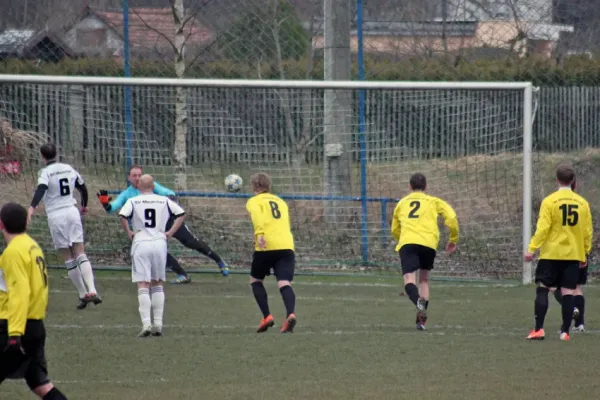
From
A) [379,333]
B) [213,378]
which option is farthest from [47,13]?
[213,378]

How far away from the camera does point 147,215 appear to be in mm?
10867

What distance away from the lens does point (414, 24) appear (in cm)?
1750

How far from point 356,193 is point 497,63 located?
3943 millimetres

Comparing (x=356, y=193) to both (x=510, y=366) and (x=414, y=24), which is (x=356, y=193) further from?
(x=510, y=366)

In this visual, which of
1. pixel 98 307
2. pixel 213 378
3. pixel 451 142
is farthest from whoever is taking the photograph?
pixel 451 142

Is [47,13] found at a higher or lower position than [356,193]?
higher

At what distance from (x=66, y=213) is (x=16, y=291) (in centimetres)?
650

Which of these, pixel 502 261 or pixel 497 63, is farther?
pixel 497 63

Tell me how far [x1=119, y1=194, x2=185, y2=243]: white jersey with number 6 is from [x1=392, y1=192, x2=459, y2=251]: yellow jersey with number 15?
250 cm

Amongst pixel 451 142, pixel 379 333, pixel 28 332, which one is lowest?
pixel 379 333

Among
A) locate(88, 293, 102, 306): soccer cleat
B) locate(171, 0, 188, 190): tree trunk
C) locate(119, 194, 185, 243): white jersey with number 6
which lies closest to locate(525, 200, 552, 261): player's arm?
locate(119, 194, 185, 243): white jersey with number 6

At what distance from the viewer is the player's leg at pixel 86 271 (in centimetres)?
1252

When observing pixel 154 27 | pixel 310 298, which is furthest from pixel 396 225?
pixel 154 27

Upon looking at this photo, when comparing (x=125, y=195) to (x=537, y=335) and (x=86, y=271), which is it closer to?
(x=86, y=271)
